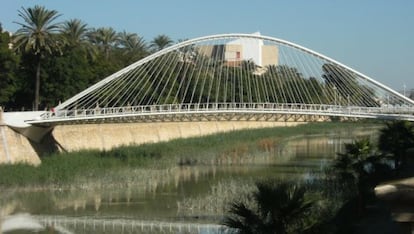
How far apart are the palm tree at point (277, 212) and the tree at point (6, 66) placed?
43257mm

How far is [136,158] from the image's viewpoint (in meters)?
46.4

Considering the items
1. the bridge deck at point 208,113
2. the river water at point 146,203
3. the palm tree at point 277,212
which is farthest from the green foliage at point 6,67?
the palm tree at point 277,212

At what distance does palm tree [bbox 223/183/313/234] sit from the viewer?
34.2 ft

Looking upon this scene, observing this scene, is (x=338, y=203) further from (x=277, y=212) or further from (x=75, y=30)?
(x=75, y=30)

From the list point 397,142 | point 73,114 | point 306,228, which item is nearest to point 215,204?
point 397,142

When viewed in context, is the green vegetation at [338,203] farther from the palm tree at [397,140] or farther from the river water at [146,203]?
the river water at [146,203]

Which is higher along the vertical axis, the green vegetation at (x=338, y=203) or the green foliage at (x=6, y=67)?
the green foliage at (x=6, y=67)

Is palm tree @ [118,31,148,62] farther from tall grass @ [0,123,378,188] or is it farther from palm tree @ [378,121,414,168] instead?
palm tree @ [378,121,414,168]

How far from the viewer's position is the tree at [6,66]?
50.2 m

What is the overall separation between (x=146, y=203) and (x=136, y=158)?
619 inches

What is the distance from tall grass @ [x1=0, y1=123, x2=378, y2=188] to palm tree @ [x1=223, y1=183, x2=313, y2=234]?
2752 centimetres

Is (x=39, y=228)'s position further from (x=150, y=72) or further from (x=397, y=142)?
(x=150, y=72)

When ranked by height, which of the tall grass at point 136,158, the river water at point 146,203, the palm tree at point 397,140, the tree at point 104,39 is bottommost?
the river water at point 146,203

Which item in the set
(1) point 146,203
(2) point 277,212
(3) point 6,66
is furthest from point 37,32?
(2) point 277,212
